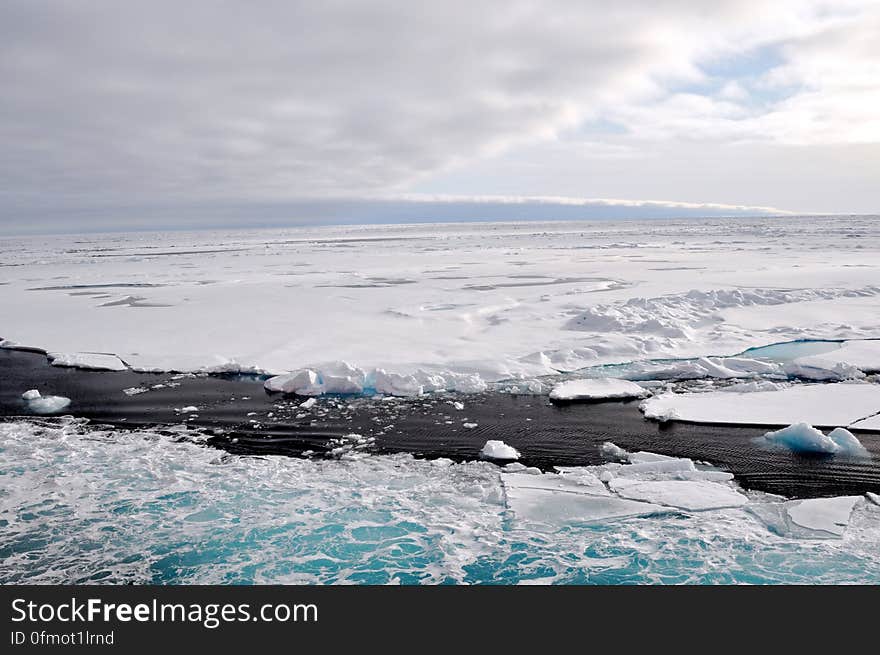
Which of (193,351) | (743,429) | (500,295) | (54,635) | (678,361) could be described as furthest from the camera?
(500,295)

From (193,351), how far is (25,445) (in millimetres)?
4525

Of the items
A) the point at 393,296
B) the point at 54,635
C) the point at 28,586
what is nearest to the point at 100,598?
the point at 54,635

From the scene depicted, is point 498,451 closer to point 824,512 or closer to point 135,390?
point 824,512

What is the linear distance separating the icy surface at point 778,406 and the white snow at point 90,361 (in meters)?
9.15

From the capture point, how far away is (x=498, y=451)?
21.3 feet

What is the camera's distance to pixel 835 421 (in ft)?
23.7

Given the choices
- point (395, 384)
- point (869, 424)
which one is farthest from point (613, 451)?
point (395, 384)

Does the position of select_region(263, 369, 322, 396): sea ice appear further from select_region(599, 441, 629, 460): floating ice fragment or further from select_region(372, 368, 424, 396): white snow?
select_region(599, 441, 629, 460): floating ice fragment

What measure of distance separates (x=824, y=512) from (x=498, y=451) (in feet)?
10.1

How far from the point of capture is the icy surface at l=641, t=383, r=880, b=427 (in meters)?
7.38

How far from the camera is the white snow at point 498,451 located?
645 cm

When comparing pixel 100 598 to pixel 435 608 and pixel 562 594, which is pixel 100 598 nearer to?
pixel 435 608

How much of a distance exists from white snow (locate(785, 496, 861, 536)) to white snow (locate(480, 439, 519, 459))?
8.73 feet

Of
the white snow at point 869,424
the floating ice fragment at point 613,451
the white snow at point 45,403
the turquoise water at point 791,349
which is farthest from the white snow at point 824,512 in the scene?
the white snow at point 45,403
